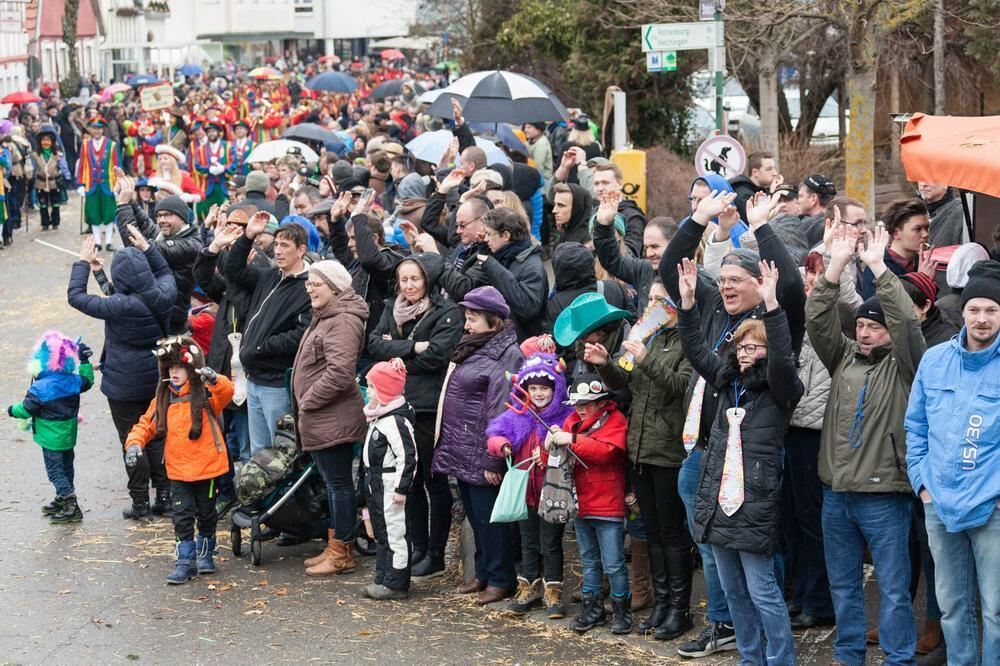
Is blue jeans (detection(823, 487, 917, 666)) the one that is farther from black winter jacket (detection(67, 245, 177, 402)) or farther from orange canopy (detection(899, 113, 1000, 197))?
black winter jacket (detection(67, 245, 177, 402))

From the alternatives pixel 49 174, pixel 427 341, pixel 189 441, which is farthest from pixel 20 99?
pixel 427 341

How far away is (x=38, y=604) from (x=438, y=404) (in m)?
2.71

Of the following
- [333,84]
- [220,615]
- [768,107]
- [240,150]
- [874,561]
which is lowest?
[220,615]

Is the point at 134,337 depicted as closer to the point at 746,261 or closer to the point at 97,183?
the point at 746,261

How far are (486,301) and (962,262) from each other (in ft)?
8.67

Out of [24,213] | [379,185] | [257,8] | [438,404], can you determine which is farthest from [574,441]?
[257,8]

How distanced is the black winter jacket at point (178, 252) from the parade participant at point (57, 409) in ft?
2.71

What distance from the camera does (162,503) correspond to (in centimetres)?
1032

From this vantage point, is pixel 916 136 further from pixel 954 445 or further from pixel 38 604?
pixel 38 604

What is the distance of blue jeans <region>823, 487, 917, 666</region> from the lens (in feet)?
21.4

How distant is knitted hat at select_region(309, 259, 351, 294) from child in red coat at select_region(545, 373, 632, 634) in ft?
6.65

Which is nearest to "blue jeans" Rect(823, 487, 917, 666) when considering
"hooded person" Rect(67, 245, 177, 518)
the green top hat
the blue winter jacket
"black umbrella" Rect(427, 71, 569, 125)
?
the blue winter jacket

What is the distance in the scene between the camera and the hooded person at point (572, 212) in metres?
9.65

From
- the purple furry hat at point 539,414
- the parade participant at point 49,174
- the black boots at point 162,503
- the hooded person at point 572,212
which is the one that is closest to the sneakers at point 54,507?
the black boots at point 162,503
